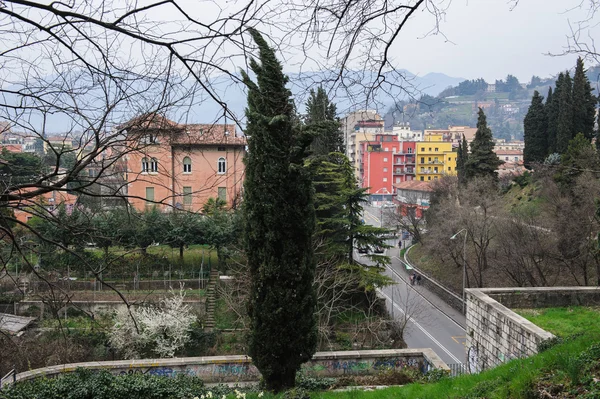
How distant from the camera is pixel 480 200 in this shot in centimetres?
2639

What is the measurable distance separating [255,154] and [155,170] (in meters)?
5.54

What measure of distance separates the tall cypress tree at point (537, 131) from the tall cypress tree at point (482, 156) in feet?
20.2

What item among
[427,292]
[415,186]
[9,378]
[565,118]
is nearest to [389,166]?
[415,186]

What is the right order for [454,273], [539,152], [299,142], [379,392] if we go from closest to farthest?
[379,392] → [299,142] → [454,273] → [539,152]

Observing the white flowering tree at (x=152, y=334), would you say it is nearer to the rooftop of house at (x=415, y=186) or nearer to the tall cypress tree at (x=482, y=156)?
the tall cypress tree at (x=482, y=156)

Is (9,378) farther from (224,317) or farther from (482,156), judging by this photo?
(482,156)

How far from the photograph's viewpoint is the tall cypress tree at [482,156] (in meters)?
34.9

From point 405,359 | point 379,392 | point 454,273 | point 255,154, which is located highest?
point 255,154

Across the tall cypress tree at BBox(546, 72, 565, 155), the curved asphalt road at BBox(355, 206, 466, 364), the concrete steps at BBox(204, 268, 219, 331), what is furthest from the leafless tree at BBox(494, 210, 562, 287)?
the tall cypress tree at BBox(546, 72, 565, 155)

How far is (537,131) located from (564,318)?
1270 inches

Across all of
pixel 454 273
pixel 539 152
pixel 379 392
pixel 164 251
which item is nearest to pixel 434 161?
pixel 539 152

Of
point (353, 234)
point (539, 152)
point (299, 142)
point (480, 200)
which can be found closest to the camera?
point (299, 142)

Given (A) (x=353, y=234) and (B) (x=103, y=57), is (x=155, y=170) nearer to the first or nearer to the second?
(B) (x=103, y=57)

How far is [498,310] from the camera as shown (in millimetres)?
11609
